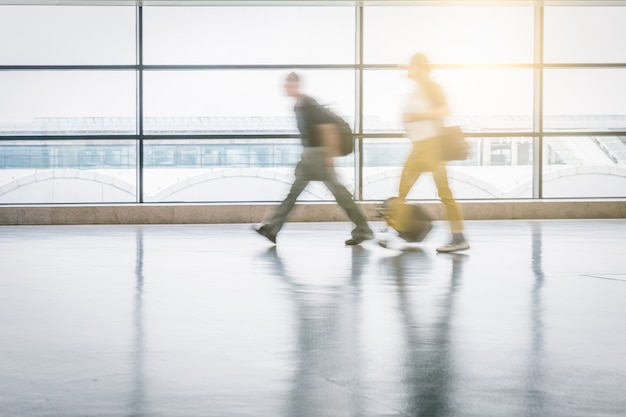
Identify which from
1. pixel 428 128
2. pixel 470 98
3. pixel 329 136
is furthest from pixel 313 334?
pixel 470 98

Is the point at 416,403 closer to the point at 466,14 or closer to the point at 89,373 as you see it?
the point at 89,373

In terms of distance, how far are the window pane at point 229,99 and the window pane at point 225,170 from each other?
23cm

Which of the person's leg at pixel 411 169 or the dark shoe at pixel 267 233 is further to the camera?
the dark shoe at pixel 267 233

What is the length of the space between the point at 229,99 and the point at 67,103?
94.7 inches

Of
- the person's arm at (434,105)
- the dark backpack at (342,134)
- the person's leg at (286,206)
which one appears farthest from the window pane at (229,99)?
the person's arm at (434,105)

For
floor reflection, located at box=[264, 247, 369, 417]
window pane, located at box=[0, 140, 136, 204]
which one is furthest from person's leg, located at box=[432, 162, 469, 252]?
window pane, located at box=[0, 140, 136, 204]

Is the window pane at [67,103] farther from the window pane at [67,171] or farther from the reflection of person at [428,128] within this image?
the reflection of person at [428,128]

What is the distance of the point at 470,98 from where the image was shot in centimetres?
1830

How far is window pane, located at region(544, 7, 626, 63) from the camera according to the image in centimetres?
1775

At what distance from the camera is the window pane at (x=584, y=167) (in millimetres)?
18031

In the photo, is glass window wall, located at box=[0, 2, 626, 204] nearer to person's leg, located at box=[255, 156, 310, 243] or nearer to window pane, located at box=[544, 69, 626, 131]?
window pane, located at box=[544, 69, 626, 131]

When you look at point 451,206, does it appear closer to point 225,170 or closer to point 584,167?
point 225,170

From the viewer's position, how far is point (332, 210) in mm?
16484

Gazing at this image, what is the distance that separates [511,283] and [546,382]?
345 centimetres
